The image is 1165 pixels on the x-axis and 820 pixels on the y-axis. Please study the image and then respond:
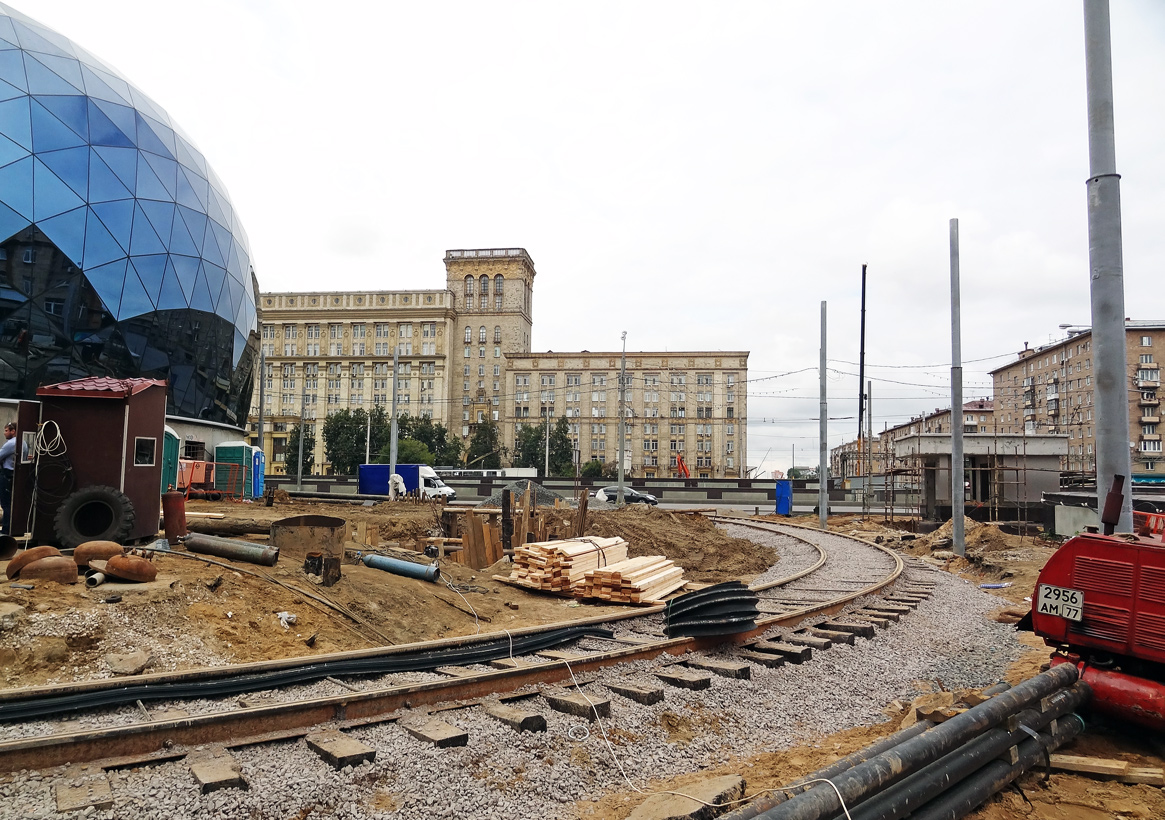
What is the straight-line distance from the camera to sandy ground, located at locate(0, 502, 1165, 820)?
4785mm

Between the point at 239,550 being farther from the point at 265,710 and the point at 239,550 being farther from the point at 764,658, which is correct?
the point at 764,658

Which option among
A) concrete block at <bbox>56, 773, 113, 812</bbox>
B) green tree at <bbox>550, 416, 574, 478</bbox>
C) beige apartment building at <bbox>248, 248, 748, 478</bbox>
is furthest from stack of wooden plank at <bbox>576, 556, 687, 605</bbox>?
beige apartment building at <bbox>248, 248, 748, 478</bbox>

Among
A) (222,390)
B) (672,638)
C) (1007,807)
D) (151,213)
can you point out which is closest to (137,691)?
(672,638)

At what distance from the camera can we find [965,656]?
29.5ft

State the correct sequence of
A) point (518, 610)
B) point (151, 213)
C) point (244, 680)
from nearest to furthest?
point (244, 680) → point (518, 610) → point (151, 213)

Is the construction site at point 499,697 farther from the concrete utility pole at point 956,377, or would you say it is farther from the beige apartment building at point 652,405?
the beige apartment building at point 652,405

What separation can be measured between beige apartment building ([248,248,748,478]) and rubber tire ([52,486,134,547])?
9030 centimetres

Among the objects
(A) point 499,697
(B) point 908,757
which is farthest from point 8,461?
(B) point 908,757

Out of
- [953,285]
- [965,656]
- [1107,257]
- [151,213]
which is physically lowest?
[965,656]

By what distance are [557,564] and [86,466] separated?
7.17 metres

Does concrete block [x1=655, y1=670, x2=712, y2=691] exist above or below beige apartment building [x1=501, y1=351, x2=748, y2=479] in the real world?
below

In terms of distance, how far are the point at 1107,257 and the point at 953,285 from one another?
12392 mm

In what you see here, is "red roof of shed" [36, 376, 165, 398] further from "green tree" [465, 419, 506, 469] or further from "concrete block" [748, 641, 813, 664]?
"green tree" [465, 419, 506, 469]

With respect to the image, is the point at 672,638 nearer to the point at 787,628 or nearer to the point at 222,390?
the point at 787,628
